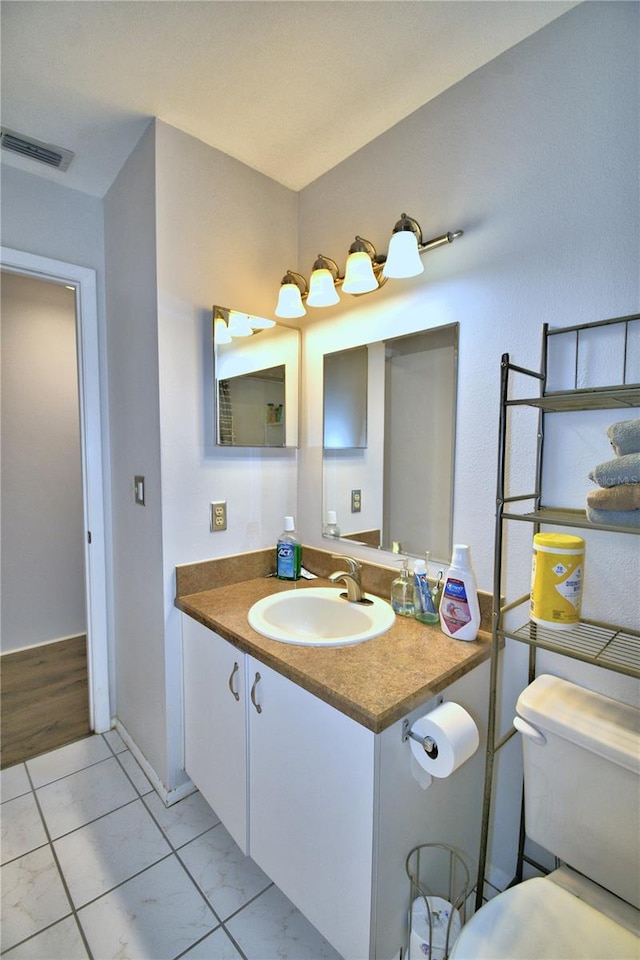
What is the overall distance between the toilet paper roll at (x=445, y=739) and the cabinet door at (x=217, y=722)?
521 millimetres

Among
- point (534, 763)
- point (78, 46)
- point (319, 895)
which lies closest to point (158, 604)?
point (319, 895)

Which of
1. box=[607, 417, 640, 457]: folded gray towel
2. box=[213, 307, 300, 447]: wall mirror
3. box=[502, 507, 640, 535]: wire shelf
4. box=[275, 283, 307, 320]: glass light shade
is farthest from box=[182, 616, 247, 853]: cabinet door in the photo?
Result: box=[275, 283, 307, 320]: glass light shade

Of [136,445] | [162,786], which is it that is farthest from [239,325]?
[162,786]

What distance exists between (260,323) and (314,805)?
5.06 feet

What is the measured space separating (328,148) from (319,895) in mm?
2243

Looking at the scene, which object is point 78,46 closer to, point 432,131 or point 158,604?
point 432,131

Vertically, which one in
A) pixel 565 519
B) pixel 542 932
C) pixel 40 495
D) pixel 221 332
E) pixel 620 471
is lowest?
pixel 542 932

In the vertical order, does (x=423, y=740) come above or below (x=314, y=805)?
above

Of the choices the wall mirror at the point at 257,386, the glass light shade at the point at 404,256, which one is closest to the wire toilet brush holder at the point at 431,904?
the wall mirror at the point at 257,386

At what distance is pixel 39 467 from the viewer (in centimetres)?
268

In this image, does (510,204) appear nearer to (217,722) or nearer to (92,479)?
(217,722)

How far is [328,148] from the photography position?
4.91 feet

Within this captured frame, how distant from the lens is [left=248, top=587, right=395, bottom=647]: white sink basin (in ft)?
4.28

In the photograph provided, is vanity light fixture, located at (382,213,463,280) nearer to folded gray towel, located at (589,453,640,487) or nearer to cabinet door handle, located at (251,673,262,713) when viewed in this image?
folded gray towel, located at (589,453,640,487)
